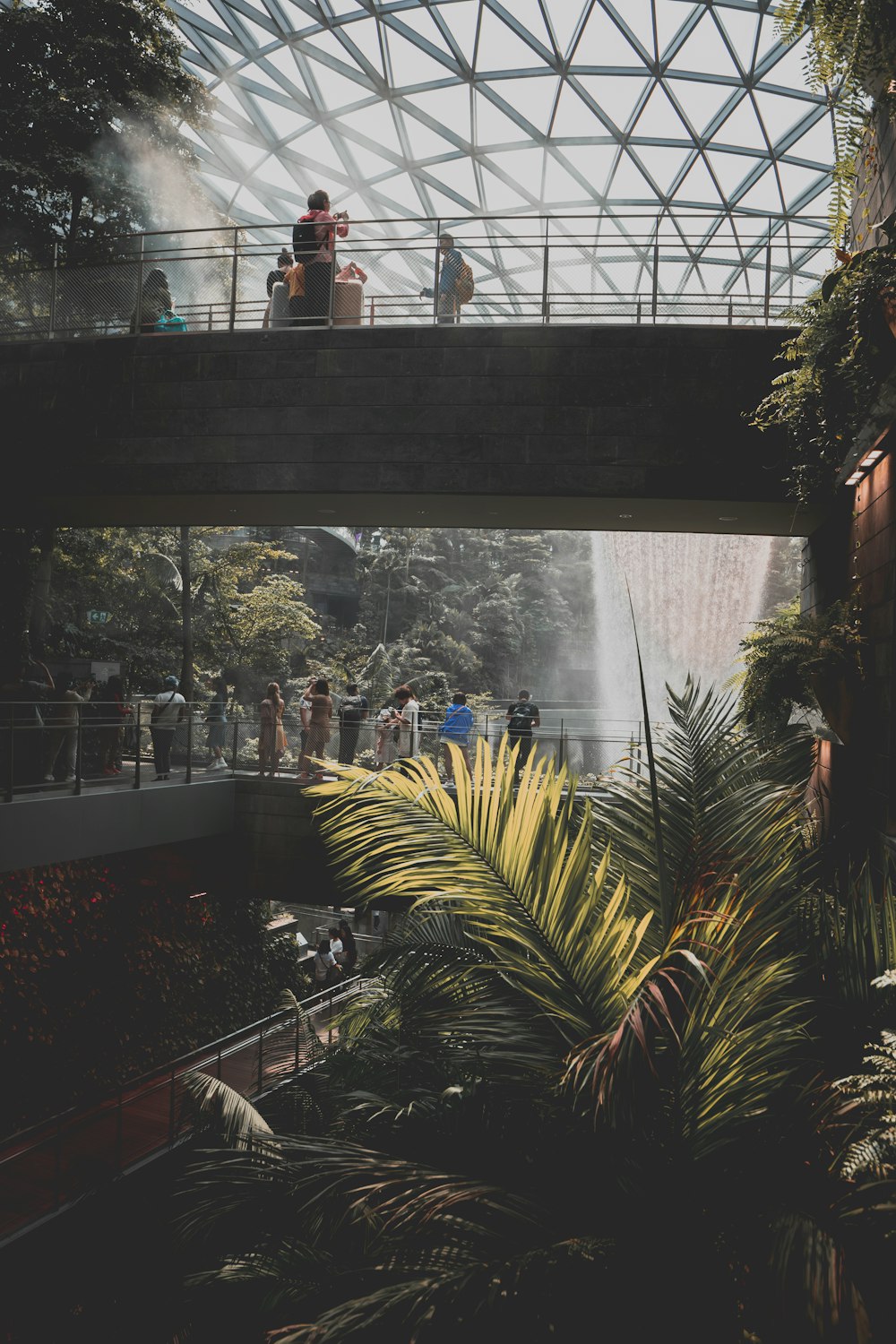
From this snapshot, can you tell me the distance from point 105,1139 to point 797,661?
9015 millimetres

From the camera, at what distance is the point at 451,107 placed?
23.6 metres

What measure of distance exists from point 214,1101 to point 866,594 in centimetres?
606

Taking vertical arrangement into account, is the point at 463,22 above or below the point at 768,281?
above

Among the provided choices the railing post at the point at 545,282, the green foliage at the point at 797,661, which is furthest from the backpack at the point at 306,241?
the green foliage at the point at 797,661

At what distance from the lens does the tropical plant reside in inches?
92.0

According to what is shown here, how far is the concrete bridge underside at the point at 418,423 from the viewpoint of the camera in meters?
10.0

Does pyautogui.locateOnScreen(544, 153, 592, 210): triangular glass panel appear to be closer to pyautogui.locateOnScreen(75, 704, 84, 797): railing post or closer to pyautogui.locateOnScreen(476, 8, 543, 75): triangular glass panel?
pyautogui.locateOnScreen(476, 8, 543, 75): triangular glass panel

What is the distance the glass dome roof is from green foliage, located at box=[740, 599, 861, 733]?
1516 cm

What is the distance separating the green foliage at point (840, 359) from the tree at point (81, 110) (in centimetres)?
1430

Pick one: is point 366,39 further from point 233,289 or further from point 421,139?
point 233,289

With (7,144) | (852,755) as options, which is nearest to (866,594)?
(852,755)

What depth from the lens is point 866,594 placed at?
6562 millimetres

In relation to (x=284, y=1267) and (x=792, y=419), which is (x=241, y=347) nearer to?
(x=792, y=419)

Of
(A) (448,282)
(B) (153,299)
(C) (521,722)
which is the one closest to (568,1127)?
(C) (521,722)
